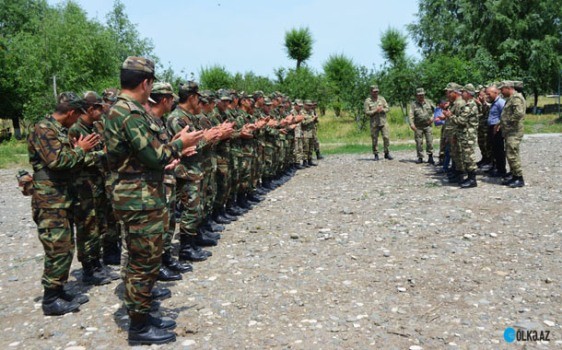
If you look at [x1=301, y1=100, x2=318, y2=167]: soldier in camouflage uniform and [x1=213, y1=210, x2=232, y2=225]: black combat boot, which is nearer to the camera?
[x1=213, y1=210, x2=232, y2=225]: black combat boot

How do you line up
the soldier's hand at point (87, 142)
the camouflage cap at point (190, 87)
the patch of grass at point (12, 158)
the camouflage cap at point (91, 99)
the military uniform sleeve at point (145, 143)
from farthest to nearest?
the patch of grass at point (12, 158) → the camouflage cap at point (190, 87) → the camouflage cap at point (91, 99) → the soldier's hand at point (87, 142) → the military uniform sleeve at point (145, 143)

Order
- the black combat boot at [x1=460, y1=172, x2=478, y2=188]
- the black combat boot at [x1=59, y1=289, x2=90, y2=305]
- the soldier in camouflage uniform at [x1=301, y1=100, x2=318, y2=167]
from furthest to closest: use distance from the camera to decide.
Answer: the soldier in camouflage uniform at [x1=301, y1=100, x2=318, y2=167], the black combat boot at [x1=460, y1=172, x2=478, y2=188], the black combat boot at [x1=59, y1=289, x2=90, y2=305]

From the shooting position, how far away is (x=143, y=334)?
151 inches

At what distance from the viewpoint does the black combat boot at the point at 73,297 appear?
467 centimetres

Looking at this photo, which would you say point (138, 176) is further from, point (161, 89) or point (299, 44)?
point (299, 44)

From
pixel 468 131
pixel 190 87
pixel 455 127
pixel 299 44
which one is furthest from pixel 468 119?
pixel 299 44

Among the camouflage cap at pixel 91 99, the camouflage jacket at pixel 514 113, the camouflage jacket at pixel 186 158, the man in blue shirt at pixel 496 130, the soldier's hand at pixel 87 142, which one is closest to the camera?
the soldier's hand at pixel 87 142

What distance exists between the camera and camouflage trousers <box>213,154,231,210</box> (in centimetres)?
731

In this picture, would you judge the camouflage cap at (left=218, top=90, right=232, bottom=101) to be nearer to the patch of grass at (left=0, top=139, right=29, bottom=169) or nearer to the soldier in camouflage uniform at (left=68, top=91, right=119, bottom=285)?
the soldier in camouflage uniform at (left=68, top=91, right=119, bottom=285)

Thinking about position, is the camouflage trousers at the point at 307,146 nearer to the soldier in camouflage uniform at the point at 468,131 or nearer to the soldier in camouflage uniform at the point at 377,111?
the soldier in camouflage uniform at the point at 377,111

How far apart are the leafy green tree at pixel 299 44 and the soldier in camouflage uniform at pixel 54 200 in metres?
34.9

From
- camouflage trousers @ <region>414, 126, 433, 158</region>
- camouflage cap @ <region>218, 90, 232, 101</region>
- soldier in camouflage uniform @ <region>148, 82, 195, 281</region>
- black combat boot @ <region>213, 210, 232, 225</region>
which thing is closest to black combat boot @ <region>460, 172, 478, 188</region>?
camouflage trousers @ <region>414, 126, 433, 158</region>

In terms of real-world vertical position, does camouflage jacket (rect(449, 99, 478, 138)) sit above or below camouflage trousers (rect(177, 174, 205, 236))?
above

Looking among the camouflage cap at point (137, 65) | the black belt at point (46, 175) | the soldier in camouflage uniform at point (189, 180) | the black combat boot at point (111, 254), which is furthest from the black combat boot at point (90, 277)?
the camouflage cap at point (137, 65)
